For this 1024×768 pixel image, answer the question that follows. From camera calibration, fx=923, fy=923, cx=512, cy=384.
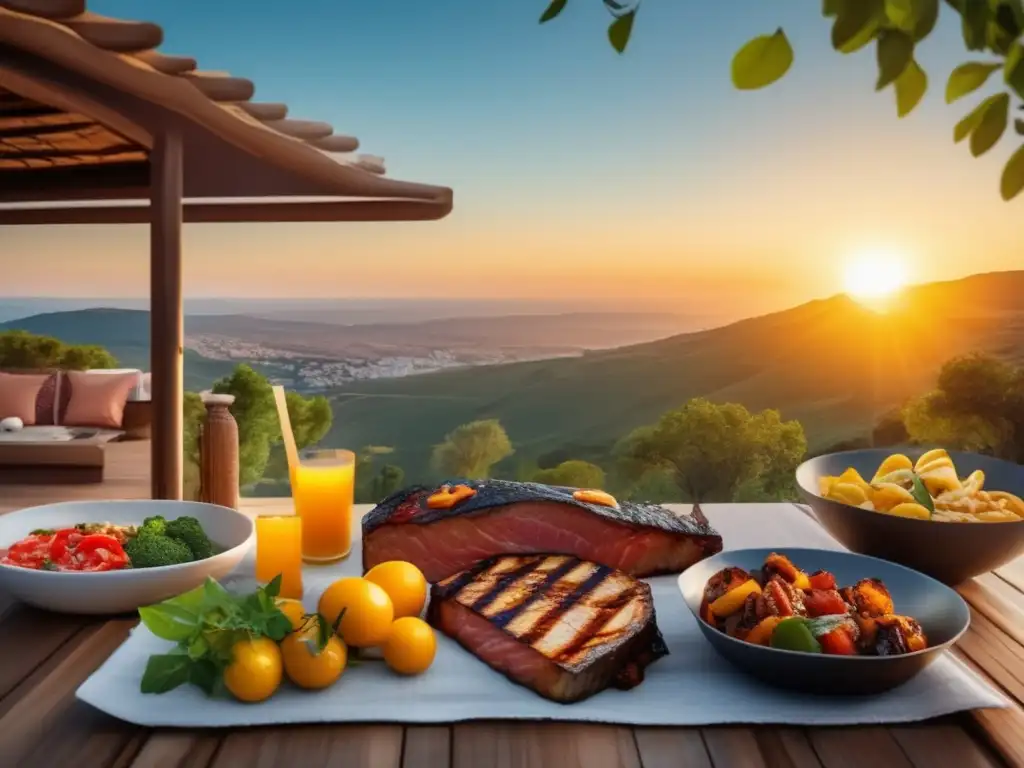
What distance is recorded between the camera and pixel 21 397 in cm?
687

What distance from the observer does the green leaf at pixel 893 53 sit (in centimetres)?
52

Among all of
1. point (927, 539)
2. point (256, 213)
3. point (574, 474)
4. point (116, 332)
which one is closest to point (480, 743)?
point (927, 539)

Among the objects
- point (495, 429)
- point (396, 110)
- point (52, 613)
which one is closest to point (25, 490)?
point (52, 613)

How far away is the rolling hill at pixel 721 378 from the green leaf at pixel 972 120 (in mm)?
13109

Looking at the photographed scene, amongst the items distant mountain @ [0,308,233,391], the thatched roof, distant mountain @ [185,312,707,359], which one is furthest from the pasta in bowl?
distant mountain @ [0,308,233,391]

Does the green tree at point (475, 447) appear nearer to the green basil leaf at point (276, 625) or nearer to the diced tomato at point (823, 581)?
the diced tomato at point (823, 581)

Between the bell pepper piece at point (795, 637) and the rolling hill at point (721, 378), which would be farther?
the rolling hill at point (721, 378)

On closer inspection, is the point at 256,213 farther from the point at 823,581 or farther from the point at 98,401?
the point at 823,581

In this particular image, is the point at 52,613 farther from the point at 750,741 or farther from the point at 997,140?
the point at 997,140

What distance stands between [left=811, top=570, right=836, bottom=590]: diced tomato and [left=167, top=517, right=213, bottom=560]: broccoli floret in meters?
0.89

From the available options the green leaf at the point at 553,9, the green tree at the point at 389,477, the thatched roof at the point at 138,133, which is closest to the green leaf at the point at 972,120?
the green leaf at the point at 553,9

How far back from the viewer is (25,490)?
5824mm

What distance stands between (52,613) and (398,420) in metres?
12.8

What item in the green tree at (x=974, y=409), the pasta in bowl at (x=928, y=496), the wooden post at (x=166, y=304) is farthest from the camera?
the green tree at (x=974, y=409)
